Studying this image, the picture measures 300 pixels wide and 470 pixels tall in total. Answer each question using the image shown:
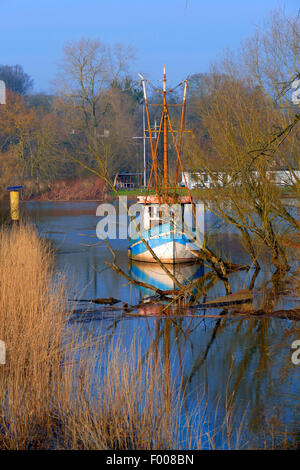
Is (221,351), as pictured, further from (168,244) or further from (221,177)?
(168,244)

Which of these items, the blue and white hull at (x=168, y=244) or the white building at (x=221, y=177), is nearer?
the white building at (x=221, y=177)

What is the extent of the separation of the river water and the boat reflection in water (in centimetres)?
3

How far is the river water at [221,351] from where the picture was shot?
20.8 feet

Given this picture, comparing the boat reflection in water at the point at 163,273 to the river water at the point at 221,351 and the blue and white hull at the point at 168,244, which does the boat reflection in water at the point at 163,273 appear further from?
the blue and white hull at the point at 168,244

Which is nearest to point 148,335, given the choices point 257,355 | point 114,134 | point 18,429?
point 257,355

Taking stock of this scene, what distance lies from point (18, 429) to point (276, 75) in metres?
9.34

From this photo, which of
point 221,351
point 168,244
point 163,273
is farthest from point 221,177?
point 221,351

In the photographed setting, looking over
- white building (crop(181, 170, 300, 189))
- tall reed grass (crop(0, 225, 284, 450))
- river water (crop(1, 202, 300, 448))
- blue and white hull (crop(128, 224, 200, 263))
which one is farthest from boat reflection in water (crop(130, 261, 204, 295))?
tall reed grass (crop(0, 225, 284, 450))

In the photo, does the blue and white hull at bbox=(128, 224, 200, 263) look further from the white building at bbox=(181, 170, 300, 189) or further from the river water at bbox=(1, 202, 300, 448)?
the white building at bbox=(181, 170, 300, 189)

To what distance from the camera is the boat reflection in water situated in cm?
1519

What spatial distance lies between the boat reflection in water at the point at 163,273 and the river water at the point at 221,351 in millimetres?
31

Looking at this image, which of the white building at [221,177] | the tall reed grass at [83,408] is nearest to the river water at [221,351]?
the tall reed grass at [83,408]

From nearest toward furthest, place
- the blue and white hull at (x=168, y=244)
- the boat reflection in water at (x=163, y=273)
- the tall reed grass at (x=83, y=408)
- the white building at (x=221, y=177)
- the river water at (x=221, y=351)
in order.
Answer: the tall reed grass at (x=83, y=408), the river water at (x=221, y=351), the white building at (x=221, y=177), the boat reflection in water at (x=163, y=273), the blue and white hull at (x=168, y=244)
